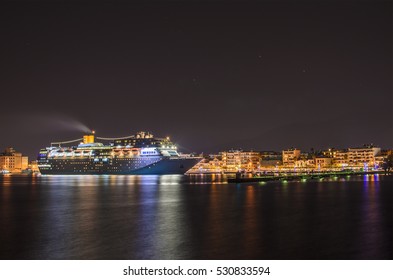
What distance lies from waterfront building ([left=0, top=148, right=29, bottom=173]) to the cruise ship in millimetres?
62547

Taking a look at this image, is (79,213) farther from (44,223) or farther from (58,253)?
(58,253)

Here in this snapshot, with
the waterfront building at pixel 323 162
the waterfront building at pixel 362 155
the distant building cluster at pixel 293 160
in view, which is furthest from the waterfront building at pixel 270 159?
the waterfront building at pixel 362 155

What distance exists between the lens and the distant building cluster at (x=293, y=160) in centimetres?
12006

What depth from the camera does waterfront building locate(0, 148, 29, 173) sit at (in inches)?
5512

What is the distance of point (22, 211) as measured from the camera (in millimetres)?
23688

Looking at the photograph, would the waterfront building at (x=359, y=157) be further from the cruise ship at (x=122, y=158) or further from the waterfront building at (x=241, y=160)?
the cruise ship at (x=122, y=158)

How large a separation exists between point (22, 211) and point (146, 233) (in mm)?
9746

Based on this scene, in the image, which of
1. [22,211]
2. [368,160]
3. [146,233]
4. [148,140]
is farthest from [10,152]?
[146,233]

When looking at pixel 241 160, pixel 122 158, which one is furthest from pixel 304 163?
pixel 122 158

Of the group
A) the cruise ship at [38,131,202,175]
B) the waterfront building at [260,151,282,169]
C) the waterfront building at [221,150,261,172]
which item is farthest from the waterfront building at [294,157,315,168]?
the cruise ship at [38,131,202,175]

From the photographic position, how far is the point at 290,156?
138 meters

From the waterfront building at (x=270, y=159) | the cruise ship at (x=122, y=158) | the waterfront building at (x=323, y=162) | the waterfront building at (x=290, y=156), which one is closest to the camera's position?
the cruise ship at (x=122, y=158)

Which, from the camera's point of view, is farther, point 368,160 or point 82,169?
point 368,160

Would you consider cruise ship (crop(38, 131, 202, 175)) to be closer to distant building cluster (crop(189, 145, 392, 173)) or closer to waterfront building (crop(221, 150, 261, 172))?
distant building cluster (crop(189, 145, 392, 173))
